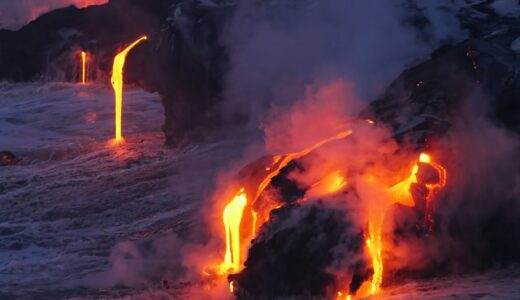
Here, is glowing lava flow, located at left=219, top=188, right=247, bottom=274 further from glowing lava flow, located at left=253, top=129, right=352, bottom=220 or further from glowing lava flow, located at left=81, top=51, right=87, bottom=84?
glowing lava flow, located at left=81, top=51, right=87, bottom=84

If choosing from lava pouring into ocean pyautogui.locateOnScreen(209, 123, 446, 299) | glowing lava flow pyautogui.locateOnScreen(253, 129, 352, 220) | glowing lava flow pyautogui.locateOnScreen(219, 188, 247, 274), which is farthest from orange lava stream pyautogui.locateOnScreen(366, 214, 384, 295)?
glowing lava flow pyautogui.locateOnScreen(219, 188, 247, 274)

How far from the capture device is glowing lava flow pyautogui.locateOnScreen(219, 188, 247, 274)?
7.20 metres

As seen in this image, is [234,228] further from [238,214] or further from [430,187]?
[430,187]

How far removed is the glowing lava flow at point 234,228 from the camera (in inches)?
284

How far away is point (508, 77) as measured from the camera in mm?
7027

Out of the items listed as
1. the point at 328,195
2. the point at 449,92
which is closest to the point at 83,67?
the point at 449,92

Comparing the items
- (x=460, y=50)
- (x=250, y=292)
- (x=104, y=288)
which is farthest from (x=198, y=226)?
(x=460, y=50)

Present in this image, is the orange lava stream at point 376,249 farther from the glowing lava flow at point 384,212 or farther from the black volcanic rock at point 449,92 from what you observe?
the black volcanic rock at point 449,92

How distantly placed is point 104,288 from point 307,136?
7.58 ft

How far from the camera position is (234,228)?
7230mm

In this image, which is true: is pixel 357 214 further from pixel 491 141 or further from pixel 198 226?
pixel 198 226

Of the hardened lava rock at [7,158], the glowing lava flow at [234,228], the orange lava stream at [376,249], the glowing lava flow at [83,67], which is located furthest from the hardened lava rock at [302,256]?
the glowing lava flow at [83,67]

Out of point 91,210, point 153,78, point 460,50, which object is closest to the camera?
point 460,50

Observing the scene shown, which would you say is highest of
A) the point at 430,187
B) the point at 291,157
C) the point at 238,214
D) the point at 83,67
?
the point at 83,67
